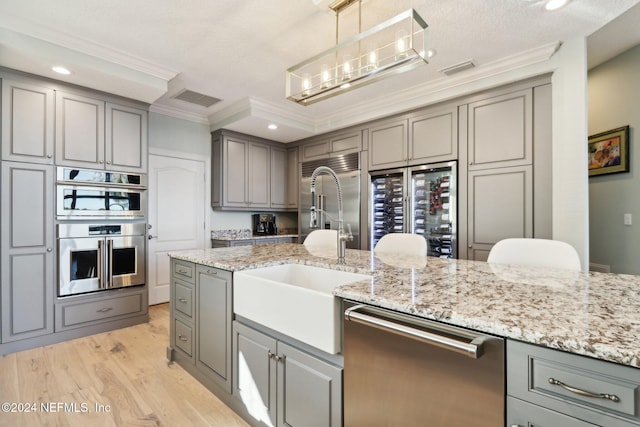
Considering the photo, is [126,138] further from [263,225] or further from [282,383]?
[282,383]

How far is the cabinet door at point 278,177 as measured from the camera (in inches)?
195

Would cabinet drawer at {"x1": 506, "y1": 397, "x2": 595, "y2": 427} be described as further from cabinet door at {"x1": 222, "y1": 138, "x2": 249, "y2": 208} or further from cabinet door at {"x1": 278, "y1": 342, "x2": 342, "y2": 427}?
cabinet door at {"x1": 222, "y1": 138, "x2": 249, "y2": 208}

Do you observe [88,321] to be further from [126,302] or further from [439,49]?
[439,49]

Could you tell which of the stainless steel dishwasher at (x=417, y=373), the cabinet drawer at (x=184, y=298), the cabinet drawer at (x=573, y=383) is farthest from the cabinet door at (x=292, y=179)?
the cabinet drawer at (x=573, y=383)

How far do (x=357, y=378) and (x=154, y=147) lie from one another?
13.0ft

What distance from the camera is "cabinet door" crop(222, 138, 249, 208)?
439cm

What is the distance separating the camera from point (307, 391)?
1.31 m

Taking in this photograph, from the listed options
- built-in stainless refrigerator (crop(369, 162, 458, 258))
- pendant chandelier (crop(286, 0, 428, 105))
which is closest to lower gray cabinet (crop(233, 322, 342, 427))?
pendant chandelier (crop(286, 0, 428, 105))

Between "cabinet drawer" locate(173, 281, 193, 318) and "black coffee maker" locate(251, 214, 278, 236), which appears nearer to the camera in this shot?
"cabinet drawer" locate(173, 281, 193, 318)

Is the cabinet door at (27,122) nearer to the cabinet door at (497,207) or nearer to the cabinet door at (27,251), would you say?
the cabinet door at (27,251)

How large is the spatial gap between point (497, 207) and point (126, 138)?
12.5 feet

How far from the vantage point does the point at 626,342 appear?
26.2 inches

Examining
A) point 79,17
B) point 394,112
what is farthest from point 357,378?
point 394,112

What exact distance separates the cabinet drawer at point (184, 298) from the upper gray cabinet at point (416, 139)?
263cm
